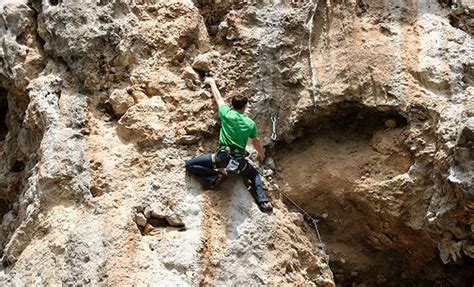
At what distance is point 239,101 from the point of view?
7.62 meters

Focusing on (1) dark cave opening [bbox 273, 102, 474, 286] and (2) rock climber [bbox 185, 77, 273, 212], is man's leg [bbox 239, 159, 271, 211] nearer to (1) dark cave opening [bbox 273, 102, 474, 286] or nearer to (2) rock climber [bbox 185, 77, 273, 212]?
(2) rock climber [bbox 185, 77, 273, 212]

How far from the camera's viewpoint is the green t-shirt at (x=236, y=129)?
24.4 ft

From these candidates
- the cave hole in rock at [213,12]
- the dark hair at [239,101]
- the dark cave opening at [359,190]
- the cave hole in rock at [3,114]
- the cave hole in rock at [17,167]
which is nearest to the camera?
the dark hair at [239,101]

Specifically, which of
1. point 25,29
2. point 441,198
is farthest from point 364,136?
point 25,29

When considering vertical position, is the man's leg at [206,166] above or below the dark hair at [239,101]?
below

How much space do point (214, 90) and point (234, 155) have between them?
Result: 102 cm

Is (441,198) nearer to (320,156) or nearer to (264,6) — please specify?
(320,156)

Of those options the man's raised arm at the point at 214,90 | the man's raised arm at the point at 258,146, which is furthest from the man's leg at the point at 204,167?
the man's raised arm at the point at 214,90

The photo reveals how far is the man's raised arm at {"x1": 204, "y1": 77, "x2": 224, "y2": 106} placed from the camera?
7945 millimetres

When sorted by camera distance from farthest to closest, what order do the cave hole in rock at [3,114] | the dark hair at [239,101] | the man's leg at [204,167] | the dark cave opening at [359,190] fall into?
the cave hole in rock at [3,114] < the dark cave opening at [359,190] < the dark hair at [239,101] < the man's leg at [204,167]

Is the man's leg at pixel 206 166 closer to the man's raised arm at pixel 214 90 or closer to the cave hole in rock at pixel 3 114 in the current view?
the man's raised arm at pixel 214 90

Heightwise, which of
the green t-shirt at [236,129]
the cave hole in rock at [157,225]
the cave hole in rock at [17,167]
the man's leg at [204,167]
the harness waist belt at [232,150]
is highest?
the green t-shirt at [236,129]

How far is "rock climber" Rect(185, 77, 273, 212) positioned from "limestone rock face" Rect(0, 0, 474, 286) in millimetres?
169

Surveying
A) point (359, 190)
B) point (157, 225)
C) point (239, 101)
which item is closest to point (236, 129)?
point (239, 101)
